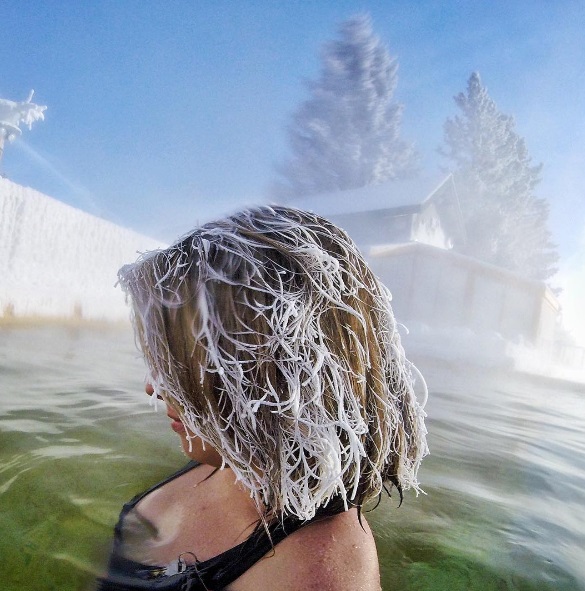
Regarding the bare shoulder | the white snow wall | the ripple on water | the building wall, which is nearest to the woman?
the bare shoulder

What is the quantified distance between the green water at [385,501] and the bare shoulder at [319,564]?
51 cm

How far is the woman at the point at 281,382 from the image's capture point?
81 cm

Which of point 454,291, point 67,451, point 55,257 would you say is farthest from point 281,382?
point 454,291

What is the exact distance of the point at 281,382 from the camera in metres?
0.82

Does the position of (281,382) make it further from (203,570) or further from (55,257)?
(55,257)

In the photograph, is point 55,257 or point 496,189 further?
point 496,189

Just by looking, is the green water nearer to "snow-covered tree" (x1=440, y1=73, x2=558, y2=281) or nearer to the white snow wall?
the white snow wall

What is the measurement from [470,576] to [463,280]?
12.7 metres

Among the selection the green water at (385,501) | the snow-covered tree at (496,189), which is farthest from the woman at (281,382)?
the snow-covered tree at (496,189)

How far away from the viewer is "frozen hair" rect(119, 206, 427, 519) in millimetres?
803

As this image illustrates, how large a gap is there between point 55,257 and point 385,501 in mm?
6736

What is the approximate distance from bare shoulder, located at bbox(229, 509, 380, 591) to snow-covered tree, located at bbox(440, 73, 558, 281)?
1003 inches

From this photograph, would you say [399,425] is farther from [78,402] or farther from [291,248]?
[78,402]

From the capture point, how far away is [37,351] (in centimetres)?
457
